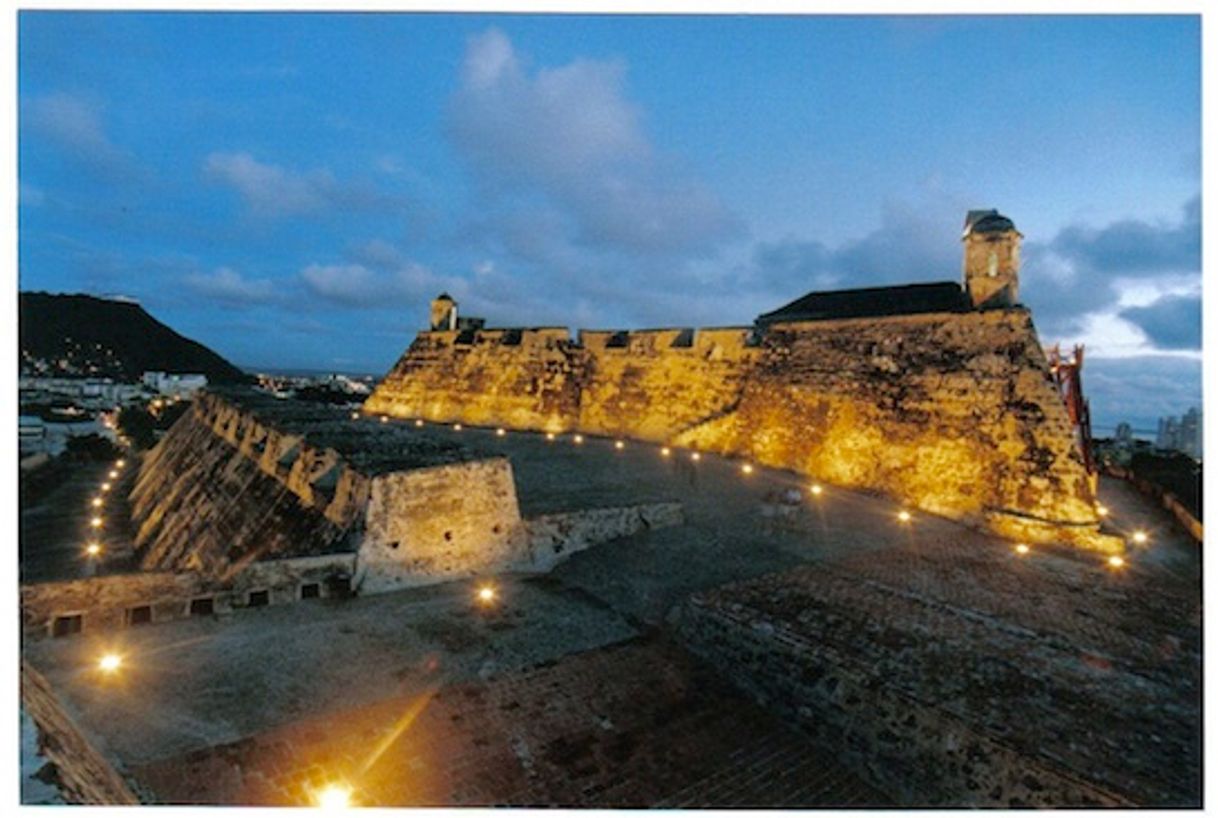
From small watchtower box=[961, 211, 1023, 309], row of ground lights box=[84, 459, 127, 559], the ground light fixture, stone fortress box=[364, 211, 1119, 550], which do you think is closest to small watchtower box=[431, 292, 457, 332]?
stone fortress box=[364, 211, 1119, 550]

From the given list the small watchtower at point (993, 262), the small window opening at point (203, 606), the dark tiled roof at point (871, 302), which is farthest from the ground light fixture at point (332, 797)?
the dark tiled roof at point (871, 302)

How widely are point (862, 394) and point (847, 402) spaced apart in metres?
0.37

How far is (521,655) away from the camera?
6133mm

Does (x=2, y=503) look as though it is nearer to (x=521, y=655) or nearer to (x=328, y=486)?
(x=328, y=486)

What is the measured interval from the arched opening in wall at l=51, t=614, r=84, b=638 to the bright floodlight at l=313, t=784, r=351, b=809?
3678mm

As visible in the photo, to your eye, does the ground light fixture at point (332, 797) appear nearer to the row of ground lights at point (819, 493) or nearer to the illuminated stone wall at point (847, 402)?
the row of ground lights at point (819, 493)

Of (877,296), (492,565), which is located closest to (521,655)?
(492,565)

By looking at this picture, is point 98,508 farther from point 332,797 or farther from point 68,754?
point 332,797

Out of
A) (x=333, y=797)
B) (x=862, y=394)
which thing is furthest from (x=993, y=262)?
(x=333, y=797)

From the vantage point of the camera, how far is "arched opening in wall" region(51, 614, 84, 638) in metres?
6.02

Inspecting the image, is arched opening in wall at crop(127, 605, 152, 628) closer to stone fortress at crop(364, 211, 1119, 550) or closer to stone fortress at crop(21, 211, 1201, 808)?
stone fortress at crop(21, 211, 1201, 808)

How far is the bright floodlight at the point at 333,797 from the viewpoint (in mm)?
4141

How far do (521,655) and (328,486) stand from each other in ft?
13.9

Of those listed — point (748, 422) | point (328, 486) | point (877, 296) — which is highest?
point (877, 296)
